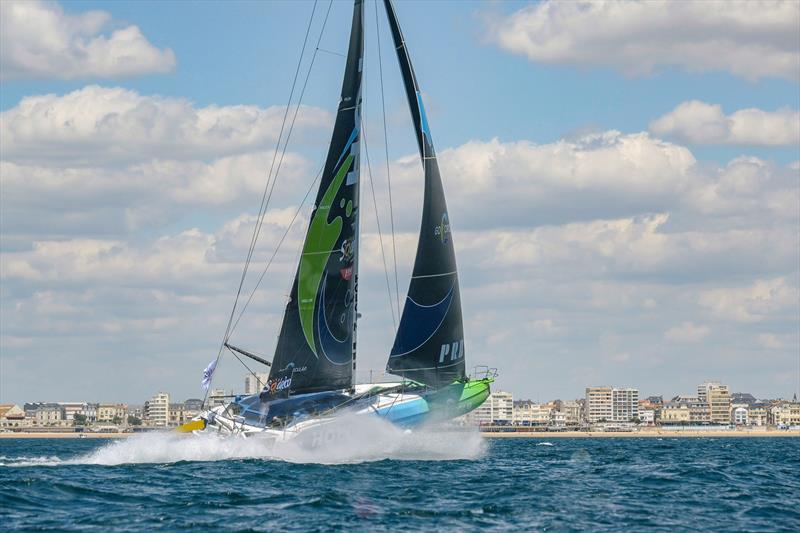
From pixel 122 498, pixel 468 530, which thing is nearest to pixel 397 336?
pixel 122 498

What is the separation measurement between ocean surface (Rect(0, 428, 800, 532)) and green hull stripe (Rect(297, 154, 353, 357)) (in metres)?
5.54

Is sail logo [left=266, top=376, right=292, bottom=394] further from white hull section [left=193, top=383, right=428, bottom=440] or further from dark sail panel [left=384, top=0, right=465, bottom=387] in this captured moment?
dark sail panel [left=384, top=0, right=465, bottom=387]

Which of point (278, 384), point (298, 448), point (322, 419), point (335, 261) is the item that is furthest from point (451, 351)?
point (298, 448)

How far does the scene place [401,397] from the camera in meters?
49.0

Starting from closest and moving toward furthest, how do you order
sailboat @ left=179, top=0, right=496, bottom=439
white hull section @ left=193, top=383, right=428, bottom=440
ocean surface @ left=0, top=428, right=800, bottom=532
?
ocean surface @ left=0, top=428, right=800, bottom=532, white hull section @ left=193, top=383, right=428, bottom=440, sailboat @ left=179, top=0, right=496, bottom=439

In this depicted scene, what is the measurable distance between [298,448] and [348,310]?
6.07 meters

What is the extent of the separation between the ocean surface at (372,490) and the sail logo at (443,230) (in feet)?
25.3

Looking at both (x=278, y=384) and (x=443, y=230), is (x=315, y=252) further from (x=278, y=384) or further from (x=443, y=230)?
(x=278, y=384)

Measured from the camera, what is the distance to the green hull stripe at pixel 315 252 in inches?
1955

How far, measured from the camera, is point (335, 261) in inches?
1955

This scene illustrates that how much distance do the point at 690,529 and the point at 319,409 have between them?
69.4 ft

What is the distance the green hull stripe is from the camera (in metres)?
49.7

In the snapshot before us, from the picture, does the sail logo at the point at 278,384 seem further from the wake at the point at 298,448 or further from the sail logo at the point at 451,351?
the sail logo at the point at 451,351


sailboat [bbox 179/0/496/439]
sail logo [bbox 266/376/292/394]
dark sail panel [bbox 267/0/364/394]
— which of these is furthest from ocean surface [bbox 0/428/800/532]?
dark sail panel [bbox 267/0/364/394]
